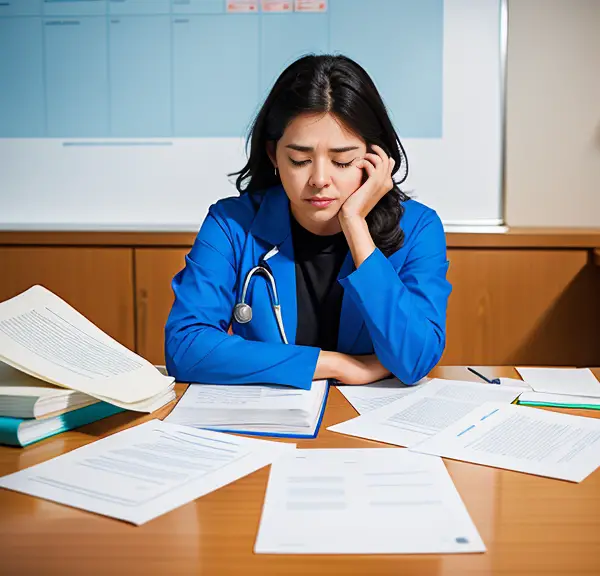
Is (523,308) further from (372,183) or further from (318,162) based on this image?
(318,162)

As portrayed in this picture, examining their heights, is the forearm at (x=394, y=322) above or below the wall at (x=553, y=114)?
below

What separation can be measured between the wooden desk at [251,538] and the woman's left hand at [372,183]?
830 mm

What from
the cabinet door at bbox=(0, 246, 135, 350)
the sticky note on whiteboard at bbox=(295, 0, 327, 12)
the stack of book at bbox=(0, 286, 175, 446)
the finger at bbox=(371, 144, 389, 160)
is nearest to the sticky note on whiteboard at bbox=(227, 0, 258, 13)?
the sticky note on whiteboard at bbox=(295, 0, 327, 12)

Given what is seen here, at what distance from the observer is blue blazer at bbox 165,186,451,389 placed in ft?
4.44

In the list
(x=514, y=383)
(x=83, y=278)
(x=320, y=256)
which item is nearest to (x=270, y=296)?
(x=320, y=256)

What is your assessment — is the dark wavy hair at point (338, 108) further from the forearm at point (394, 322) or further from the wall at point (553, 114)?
the wall at point (553, 114)

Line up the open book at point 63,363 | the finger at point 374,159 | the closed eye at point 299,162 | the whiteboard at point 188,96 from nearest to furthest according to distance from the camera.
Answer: the open book at point 63,363, the closed eye at point 299,162, the finger at point 374,159, the whiteboard at point 188,96

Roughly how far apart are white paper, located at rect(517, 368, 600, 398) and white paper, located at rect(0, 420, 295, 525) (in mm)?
546

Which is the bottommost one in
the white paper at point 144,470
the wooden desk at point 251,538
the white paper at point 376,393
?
the white paper at point 376,393

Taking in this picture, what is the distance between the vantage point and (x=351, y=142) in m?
1.56

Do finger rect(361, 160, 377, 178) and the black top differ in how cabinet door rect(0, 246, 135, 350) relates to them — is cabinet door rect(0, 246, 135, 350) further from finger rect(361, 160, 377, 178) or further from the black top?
finger rect(361, 160, 377, 178)

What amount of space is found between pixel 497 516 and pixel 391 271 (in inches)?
30.3

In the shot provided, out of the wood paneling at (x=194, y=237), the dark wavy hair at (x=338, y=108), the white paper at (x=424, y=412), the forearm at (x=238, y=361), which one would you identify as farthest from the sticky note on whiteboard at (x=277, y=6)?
the white paper at (x=424, y=412)

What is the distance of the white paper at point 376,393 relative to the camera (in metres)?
1.22
